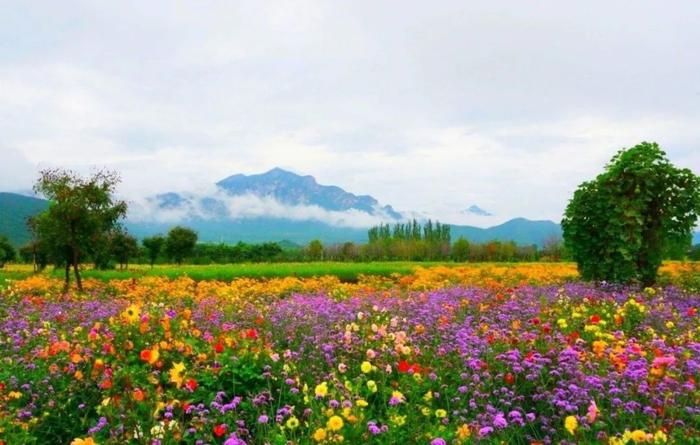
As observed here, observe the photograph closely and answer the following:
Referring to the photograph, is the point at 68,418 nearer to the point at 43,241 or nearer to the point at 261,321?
the point at 261,321

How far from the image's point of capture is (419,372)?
4984 millimetres

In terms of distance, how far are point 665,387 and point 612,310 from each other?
519 centimetres

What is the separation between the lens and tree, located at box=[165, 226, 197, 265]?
63.0m

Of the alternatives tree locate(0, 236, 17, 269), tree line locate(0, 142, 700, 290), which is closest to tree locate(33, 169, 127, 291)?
tree line locate(0, 142, 700, 290)

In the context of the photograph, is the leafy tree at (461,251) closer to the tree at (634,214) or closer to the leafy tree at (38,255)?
the leafy tree at (38,255)

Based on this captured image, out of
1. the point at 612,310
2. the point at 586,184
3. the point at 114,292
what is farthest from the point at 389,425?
the point at 114,292

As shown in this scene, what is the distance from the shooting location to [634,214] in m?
13.6

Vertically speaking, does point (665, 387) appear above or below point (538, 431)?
above

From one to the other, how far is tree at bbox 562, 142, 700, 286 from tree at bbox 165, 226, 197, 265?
53.9 metres

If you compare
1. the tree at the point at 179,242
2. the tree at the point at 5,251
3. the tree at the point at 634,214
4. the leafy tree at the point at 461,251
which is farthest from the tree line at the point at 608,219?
the tree at the point at 5,251

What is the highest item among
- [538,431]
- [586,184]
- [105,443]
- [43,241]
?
[586,184]

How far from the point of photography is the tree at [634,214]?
1378cm

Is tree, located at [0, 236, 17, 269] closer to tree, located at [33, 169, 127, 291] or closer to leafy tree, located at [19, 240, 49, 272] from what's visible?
leafy tree, located at [19, 240, 49, 272]

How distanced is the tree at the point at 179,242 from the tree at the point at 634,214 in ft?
177
